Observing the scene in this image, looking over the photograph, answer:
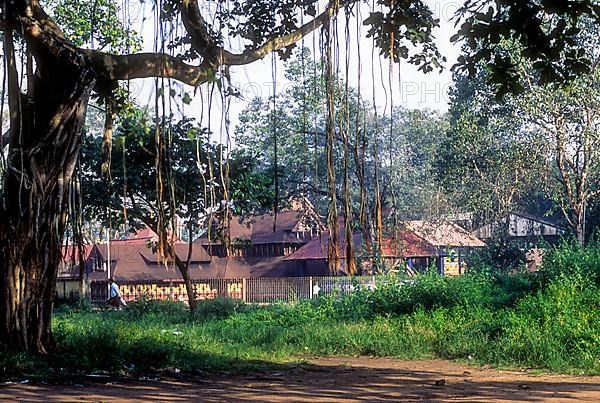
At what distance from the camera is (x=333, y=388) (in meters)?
8.18

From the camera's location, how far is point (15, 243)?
8625 millimetres

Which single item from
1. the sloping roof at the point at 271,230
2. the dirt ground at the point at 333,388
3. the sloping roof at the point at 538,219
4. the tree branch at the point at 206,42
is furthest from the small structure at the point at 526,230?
the tree branch at the point at 206,42

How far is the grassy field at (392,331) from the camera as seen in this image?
9.44m

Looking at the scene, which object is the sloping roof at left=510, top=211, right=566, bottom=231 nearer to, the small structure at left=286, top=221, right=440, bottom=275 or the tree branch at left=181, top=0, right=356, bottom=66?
the small structure at left=286, top=221, right=440, bottom=275

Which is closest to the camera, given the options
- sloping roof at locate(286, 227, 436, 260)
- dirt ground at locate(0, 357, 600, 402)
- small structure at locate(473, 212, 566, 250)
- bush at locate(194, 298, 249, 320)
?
dirt ground at locate(0, 357, 600, 402)

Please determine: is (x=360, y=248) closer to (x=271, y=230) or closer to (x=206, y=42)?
(x=271, y=230)

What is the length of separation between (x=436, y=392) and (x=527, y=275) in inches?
347

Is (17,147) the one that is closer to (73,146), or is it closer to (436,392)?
(73,146)

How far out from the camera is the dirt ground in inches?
285

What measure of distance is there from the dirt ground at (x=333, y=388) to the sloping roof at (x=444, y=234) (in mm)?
22481

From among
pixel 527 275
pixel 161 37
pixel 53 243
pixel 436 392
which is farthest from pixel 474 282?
pixel 161 37

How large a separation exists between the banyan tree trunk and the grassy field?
0.53 meters

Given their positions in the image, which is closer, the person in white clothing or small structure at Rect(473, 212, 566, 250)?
the person in white clothing

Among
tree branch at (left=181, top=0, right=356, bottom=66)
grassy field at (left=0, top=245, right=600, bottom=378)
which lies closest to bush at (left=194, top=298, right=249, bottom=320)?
grassy field at (left=0, top=245, right=600, bottom=378)
